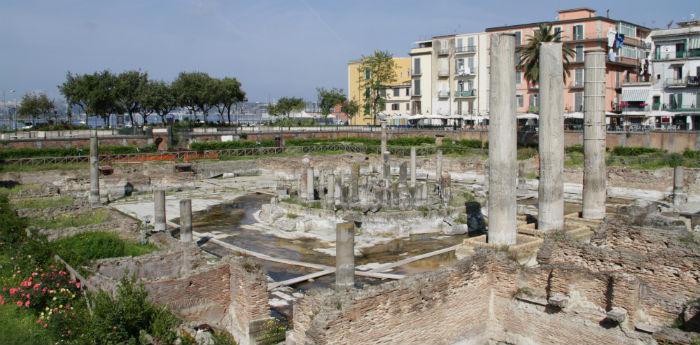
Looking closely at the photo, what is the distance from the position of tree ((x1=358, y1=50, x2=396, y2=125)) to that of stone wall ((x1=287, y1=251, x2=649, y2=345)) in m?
62.4

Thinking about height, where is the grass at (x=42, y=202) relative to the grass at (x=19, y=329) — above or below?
above

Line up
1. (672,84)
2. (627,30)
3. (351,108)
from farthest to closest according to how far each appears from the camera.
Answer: (351,108) → (627,30) → (672,84)

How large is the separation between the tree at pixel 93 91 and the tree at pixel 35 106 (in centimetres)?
1172

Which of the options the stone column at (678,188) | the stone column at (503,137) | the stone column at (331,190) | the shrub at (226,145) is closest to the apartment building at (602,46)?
the stone column at (678,188)

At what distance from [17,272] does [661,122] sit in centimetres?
5224

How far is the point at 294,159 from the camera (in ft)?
192

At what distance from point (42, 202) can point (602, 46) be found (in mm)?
48167

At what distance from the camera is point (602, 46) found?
60156 mm

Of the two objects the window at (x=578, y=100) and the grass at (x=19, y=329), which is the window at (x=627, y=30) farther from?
the grass at (x=19, y=329)

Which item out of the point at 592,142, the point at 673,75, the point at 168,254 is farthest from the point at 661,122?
the point at 168,254

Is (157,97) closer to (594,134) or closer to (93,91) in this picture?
(93,91)

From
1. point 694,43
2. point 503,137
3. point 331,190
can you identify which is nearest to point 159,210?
point 331,190

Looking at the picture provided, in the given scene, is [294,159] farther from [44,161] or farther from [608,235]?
[608,235]

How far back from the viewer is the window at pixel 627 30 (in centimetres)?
6166
